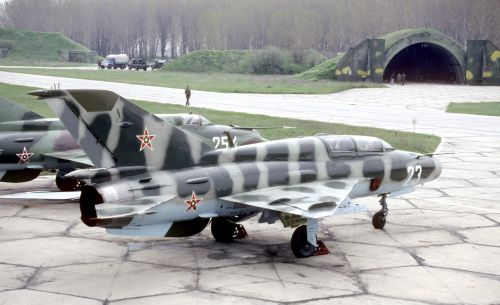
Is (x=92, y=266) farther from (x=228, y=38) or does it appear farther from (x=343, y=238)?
(x=228, y=38)

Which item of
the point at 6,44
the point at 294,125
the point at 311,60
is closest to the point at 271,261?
the point at 294,125

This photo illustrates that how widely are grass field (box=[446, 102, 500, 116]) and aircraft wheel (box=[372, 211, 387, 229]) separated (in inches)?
1396

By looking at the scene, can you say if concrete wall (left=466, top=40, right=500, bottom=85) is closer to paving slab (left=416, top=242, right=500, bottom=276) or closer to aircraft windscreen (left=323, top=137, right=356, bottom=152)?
aircraft windscreen (left=323, top=137, right=356, bottom=152)

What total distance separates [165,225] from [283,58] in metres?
87.0

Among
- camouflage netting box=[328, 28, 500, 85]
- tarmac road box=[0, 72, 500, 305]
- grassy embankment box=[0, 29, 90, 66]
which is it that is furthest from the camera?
grassy embankment box=[0, 29, 90, 66]

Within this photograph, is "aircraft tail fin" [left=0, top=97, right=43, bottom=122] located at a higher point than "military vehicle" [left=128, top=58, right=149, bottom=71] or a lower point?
lower

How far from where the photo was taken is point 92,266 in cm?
1305

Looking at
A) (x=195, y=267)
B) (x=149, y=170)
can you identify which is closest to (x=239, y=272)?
(x=195, y=267)

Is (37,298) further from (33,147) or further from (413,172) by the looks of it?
(413,172)

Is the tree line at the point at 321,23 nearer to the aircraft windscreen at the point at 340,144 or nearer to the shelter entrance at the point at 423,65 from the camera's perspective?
the shelter entrance at the point at 423,65

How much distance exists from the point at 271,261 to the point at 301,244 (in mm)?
771

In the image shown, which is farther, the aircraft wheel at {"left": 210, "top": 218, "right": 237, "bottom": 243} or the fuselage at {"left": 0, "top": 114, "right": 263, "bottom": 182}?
the fuselage at {"left": 0, "top": 114, "right": 263, "bottom": 182}

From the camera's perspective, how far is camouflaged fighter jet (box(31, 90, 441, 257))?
12422mm

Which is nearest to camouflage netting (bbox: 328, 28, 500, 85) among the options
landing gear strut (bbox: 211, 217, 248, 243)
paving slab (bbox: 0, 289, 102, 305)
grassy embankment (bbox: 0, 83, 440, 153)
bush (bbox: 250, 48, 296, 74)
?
bush (bbox: 250, 48, 296, 74)
